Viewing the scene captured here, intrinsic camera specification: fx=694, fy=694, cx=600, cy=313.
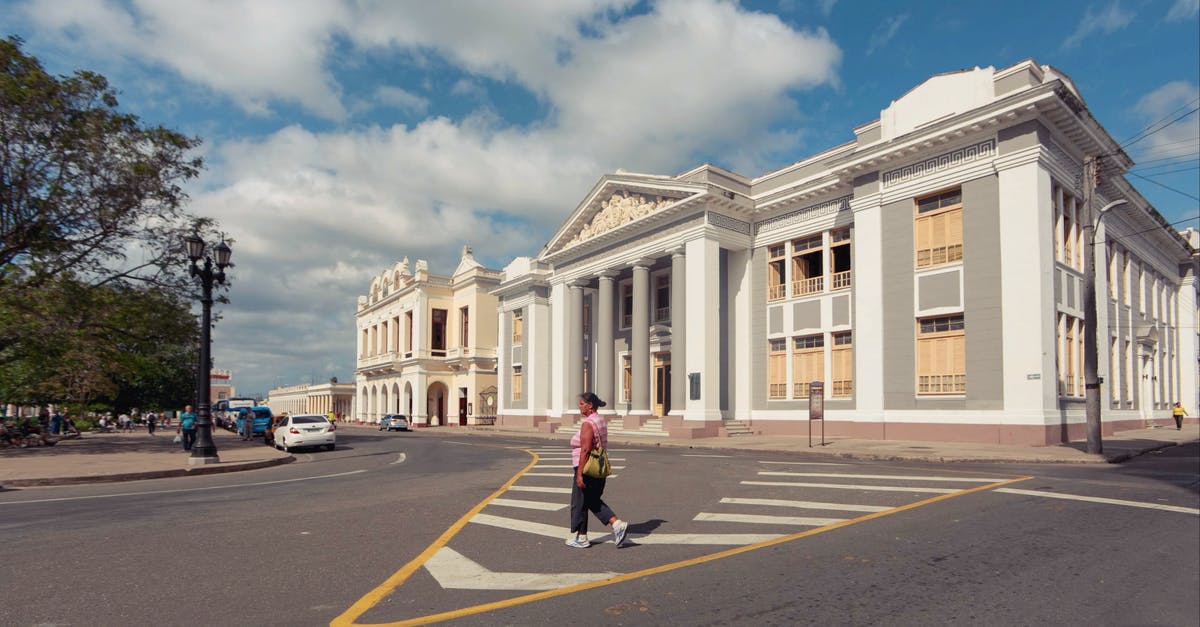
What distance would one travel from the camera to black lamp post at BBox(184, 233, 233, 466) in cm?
1745

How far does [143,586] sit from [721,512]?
6.31 metres

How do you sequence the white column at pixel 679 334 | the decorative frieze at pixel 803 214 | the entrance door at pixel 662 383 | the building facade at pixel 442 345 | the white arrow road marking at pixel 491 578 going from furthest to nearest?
the building facade at pixel 442 345, the entrance door at pixel 662 383, the white column at pixel 679 334, the decorative frieze at pixel 803 214, the white arrow road marking at pixel 491 578

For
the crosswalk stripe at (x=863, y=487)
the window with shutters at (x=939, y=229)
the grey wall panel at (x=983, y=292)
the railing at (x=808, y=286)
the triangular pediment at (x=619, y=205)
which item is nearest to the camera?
the crosswalk stripe at (x=863, y=487)

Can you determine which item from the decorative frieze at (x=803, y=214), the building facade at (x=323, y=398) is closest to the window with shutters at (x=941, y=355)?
the decorative frieze at (x=803, y=214)

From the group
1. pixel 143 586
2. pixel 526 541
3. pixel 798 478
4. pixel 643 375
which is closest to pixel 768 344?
pixel 643 375

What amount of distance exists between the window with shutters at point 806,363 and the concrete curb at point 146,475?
2049 cm

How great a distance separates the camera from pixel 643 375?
3369 cm

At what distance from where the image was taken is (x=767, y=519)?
27.7 ft

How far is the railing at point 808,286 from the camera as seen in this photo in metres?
29.9

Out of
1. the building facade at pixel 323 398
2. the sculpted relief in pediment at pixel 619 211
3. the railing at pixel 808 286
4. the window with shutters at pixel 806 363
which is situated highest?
the sculpted relief in pediment at pixel 619 211

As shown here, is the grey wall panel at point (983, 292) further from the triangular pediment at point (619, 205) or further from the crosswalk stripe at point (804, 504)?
the crosswalk stripe at point (804, 504)

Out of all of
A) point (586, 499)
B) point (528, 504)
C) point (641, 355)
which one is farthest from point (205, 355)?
point (641, 355)

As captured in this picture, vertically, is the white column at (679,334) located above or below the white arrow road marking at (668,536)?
above

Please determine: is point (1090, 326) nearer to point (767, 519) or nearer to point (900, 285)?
point (900, 285)
